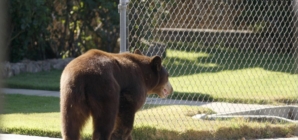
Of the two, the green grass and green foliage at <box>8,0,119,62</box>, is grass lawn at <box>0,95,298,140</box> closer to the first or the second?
the green grass

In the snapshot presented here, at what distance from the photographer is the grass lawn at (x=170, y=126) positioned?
25.8ft

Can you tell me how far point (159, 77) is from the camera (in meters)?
7.51

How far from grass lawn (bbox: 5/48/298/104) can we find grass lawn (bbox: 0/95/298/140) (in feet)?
6.69

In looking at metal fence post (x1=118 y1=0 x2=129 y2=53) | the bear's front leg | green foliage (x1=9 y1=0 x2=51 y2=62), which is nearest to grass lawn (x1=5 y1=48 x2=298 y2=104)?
green foliage (x1=9 y1=0 x2=51 y2=62)

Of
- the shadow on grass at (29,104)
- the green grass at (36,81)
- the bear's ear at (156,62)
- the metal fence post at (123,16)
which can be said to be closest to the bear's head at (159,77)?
the bear's ear at (156,62)

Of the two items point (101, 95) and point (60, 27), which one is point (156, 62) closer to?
point (101, 95)

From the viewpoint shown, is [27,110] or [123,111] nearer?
[123,111]

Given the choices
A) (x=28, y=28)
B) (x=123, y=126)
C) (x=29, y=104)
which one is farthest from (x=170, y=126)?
(x=28, y=28)

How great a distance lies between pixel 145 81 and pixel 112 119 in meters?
1.19

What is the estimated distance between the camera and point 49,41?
1666 cm

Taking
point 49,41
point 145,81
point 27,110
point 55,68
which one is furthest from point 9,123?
point 49,41

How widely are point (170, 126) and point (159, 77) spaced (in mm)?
893

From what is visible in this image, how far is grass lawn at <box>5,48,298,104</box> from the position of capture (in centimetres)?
1130

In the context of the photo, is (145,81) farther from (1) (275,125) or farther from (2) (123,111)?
(1) (275,125)
